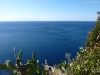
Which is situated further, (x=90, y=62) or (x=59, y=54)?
(x=59, y=54)

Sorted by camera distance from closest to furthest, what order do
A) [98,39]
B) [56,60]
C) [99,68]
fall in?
[99,68] → [98,39] → [56,60]

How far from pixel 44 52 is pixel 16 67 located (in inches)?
2256

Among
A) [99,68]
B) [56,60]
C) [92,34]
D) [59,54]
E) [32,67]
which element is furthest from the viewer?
[59,54]

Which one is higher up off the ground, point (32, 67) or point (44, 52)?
point (32, 67)

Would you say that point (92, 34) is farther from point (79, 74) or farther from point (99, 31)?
point (79, 74)

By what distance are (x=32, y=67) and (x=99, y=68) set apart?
204 inches

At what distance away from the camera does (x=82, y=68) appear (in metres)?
6.76

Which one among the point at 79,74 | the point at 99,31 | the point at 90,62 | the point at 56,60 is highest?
the point at 99,31

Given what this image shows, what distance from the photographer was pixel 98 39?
10.4m

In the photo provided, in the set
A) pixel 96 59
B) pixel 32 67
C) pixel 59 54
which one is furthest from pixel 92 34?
pixel 59 54

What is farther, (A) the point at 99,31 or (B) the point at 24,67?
Answer: (A) the point at 99,31

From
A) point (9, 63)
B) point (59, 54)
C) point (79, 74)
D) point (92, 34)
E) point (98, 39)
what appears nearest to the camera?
point (9, 63)

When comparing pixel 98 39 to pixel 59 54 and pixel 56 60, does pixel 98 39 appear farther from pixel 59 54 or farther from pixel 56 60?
pixel 59 54

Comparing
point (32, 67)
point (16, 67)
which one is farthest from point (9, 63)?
point (32, 67)
